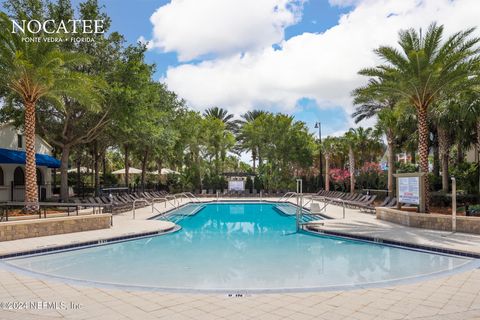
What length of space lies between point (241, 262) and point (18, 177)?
65.0 ft

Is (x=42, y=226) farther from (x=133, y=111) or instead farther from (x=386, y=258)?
(x=386, y=258)

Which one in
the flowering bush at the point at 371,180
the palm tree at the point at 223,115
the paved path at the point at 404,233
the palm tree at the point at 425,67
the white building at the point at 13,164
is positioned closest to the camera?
the paved path at the point at 404,233

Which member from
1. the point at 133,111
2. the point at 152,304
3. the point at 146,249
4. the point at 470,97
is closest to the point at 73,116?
the point at 133,111

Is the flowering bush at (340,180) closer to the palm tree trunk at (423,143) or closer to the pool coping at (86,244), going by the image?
the palm tree trunk at (423,143)

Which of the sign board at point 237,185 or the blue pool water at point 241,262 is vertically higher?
the sign board at point 237,185

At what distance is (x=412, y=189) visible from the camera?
13609 millimetres

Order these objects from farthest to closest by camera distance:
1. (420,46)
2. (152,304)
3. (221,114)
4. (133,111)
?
(221,114), (133,111), (420,46), (152,304)

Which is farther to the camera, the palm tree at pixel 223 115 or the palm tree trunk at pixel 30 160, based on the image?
the palm tree at pixel 223 115

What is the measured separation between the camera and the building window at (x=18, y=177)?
74.2 feet

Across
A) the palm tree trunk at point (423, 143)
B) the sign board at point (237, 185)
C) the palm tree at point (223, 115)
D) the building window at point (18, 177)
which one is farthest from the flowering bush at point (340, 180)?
the building window at point (18, 177)

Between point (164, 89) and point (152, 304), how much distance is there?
22736 millimetres

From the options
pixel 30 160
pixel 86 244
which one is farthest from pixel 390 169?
pixel 30 160

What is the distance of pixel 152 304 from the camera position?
516 centimetres

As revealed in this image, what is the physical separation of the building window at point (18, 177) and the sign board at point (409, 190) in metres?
21.9
